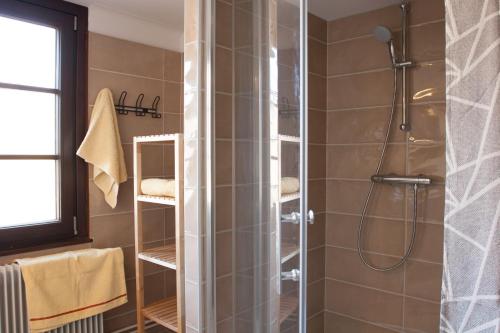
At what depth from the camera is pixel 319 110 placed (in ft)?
7.16

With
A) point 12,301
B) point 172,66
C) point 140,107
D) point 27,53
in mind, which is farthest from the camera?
point 172,66

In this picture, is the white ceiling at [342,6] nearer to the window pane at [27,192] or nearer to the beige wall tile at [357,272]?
the beige wall tile at [357,272]

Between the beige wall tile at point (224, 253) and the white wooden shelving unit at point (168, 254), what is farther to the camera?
the white wooden shelving unit at point (168, 254)

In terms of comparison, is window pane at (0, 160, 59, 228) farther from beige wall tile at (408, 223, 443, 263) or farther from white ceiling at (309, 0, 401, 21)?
beige wall tile at (408, 223, 443, 263)

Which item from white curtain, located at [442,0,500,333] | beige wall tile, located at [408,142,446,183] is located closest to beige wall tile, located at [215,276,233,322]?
white curtain, located at [442,0,500,333]

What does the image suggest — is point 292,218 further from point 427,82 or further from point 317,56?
point 317,56

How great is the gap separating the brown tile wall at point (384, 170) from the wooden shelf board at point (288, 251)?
3.72ft

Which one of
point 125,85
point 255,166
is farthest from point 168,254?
point 125,85

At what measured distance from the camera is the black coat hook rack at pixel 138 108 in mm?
2035

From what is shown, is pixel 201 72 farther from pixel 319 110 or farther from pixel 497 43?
pixel 319 110

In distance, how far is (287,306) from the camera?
1.06m

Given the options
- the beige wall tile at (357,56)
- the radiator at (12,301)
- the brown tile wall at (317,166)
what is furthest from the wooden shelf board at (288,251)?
the beige wall tile at (357,56)

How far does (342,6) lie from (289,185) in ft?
4.59

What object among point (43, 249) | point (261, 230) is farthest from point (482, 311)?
point (43, 249)
